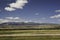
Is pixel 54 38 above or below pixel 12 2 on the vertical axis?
below

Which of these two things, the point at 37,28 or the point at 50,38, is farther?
the point at 37,28

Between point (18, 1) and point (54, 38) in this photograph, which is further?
point (54, 38)

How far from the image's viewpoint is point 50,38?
855cm

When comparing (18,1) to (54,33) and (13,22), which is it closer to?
(13,22)

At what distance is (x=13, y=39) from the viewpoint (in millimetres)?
8352

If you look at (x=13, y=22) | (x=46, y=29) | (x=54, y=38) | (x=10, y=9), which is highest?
(x=10, y=9)

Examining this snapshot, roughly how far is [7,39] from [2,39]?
13.6 inches

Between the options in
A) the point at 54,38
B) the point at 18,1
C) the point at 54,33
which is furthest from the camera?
the point at 54,33

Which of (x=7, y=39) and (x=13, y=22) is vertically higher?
(x=13, y=22)

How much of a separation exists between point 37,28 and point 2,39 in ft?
7.96

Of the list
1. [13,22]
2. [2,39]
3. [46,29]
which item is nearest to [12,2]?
[13,22]

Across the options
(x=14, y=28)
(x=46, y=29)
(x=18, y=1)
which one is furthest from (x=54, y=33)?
(x=18, y=1)

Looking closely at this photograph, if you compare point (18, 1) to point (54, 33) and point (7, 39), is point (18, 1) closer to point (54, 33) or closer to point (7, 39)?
point (7, 39)

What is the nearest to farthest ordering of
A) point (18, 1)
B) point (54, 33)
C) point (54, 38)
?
point (18, 1) < point (54, 38) < point (54, 33)
